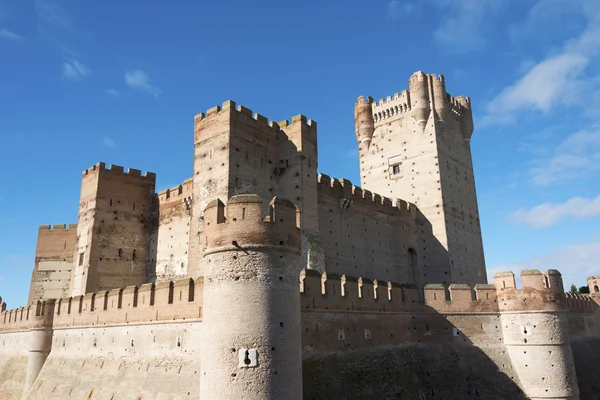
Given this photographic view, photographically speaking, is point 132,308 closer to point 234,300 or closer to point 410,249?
point 234,300

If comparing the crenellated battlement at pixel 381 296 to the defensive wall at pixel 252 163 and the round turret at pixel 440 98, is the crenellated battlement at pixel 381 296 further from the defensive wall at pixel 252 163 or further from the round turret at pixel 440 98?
the round turret at pixel 440 98

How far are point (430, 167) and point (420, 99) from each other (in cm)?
464

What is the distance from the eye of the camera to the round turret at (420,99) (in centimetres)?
3088

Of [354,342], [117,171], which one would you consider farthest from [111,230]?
[354,342]

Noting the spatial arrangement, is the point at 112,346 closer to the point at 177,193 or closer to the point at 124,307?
the point at 124,307

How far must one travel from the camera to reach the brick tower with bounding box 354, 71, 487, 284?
29.4m

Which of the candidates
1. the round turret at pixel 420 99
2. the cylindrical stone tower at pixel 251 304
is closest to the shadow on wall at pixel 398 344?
the cylindrical stone tower at pixel 251 304

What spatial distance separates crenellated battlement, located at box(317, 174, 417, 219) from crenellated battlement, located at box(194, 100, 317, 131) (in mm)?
3582

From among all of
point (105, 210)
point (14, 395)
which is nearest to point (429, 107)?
point (105, 210)

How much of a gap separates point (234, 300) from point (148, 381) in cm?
570

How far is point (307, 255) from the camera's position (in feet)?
68.3

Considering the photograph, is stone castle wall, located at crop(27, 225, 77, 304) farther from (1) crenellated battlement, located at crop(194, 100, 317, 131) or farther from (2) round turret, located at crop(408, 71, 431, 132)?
(2) round turret, located at crop(408, 71, 431, 132)

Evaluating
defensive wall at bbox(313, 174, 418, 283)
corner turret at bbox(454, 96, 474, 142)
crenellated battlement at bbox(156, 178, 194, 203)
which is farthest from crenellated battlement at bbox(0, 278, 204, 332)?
corner turret at bbox(454, 96, 474, 142)

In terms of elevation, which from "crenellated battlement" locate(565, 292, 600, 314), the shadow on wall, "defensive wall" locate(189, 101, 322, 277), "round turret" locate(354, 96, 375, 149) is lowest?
the shadow on wall
